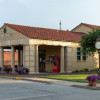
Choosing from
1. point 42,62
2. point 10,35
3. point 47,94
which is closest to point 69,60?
point 42,62

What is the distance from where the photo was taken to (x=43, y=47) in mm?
31297

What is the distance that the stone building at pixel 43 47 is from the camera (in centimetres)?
2527

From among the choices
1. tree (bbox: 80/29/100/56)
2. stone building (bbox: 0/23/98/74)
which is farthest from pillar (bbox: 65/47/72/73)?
tree (bbox: 80/29/100/56)

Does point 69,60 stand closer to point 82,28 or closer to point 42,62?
point 42,62

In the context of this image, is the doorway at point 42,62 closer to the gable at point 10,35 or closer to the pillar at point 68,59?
the pillar at point 68,59

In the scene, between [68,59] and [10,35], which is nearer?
[10,35]

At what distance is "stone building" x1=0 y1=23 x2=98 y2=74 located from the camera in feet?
82.9

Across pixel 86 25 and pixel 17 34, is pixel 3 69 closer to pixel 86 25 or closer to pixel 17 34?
pixel 17 34

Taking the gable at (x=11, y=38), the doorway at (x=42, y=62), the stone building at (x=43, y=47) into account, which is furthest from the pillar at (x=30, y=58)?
the doorway at (x=42, y=62)

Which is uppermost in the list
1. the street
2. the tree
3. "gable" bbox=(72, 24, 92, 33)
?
"gable" bbox=(72, 24, 92, 33)

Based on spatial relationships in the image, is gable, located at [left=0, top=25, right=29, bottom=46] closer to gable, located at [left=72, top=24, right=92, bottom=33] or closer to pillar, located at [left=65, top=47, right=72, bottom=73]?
pillar, located at [left=65, top=47, right=72, bottom=73]

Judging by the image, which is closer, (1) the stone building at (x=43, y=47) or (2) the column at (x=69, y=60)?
(1) the stone building at (x=43, y=47)

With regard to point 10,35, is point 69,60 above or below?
below

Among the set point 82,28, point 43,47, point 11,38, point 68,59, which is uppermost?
point 82,28
